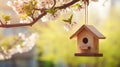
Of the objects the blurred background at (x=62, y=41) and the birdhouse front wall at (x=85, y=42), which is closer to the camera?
the birdhouse front wall at (x=85, y=42)

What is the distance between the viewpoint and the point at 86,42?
5.49 feet

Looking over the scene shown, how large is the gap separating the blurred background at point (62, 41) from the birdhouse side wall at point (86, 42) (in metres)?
0.97

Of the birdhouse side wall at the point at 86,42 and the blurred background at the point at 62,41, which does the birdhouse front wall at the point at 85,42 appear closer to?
the birdhouse side wall at the point at 86,42

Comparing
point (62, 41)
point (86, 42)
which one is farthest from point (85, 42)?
point (62, 41)

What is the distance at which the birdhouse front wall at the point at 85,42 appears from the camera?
1640 millimetres

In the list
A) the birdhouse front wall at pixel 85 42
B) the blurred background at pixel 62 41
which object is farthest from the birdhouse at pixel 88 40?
the blurred background at pixel 62 41

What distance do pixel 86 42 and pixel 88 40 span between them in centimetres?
2

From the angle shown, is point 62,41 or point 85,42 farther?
point 62,41

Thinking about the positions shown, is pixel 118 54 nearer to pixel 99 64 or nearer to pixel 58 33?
pixel 99 64

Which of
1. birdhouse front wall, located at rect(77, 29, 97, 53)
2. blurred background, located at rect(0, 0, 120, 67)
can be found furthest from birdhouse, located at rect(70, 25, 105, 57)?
blurred background, located at rect(0, 0, 120, 67)

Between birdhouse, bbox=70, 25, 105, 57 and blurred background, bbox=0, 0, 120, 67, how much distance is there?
979 millimetres

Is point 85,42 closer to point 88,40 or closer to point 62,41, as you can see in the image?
point 88,40

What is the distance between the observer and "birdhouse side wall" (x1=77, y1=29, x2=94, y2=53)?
1643 millimetres

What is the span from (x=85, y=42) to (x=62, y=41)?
1.22m
